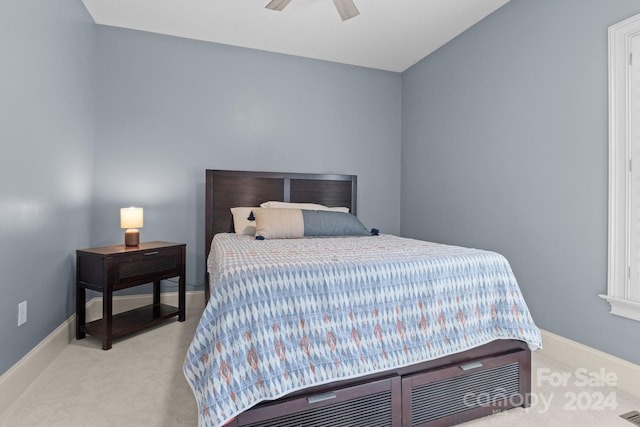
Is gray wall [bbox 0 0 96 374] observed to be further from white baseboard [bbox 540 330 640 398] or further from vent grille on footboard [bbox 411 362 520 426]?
white baseboard [bbox 540 330 640 398]

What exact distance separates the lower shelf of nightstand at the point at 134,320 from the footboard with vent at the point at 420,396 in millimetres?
1827

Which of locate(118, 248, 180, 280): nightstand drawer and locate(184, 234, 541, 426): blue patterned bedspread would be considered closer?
locate(184, 234, 541, 426): blue patterned bedspread

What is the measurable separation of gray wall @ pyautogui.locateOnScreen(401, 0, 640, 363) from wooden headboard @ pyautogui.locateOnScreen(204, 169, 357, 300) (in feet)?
3.53

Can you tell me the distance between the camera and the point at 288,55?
12.5 feet

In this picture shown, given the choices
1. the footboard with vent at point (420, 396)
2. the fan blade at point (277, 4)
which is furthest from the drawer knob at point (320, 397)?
the fan blade at point (277, 4)

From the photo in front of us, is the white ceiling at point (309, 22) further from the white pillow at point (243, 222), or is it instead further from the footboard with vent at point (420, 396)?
the footboard with vent at point (420, 396)

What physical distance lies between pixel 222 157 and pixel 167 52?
1150 mm

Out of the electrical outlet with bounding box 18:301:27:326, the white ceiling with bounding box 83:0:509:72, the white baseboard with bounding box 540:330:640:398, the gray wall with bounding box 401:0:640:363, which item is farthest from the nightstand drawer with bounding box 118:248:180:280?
the white baseboard with bounding box 540:330:640:398

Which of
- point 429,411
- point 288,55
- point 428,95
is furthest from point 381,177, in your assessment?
point 429,411

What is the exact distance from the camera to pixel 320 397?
140cm

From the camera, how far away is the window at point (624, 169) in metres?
1.98

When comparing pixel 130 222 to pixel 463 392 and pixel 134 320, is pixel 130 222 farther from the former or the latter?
pixel 463 392

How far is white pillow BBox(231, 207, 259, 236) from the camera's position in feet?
10.7

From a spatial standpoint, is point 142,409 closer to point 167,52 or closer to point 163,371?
point 163,371
